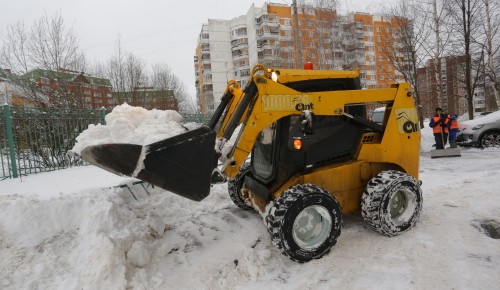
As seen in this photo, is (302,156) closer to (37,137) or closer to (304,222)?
(304,222)

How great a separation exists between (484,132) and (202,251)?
10.9m

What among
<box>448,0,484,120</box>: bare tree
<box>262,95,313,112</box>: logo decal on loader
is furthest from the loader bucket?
<box>448,0,484,120</box>: bare tree

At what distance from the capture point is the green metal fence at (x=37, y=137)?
270 inches

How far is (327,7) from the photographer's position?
884 inches

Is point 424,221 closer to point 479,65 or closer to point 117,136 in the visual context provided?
point 117,136

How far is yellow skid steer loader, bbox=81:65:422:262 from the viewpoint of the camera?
8.73 ft

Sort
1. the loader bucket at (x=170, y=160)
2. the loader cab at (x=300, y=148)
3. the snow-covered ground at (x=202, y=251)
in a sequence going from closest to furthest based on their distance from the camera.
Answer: the loader bucket at (x=170, y=160)
the snow-covered ground at (x=202, y=251)
the loader cab at (x=300, y=148)

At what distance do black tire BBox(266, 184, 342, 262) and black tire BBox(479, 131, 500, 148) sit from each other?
32.3 feet

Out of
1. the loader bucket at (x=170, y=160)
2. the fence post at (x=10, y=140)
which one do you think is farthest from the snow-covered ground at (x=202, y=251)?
the fence post at (x=10, y=140)

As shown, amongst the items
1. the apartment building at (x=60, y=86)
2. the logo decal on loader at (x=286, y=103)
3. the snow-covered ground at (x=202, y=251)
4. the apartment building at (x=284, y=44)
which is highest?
the apartment building at (x=284, y=44)

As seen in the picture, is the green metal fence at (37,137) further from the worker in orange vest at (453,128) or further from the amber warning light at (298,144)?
the worker in orange vest at (453,128)

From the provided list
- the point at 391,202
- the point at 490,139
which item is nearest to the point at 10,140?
the point at 391,202

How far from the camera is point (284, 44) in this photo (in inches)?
1172

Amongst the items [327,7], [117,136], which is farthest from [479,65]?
[117,136]
